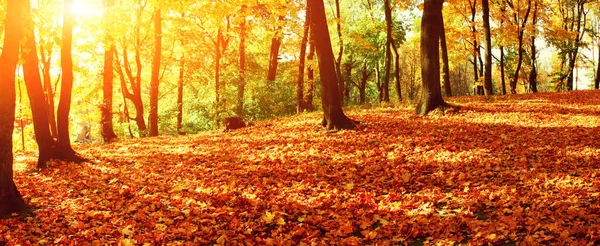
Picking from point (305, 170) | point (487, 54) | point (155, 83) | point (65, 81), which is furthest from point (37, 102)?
point (487, 54)

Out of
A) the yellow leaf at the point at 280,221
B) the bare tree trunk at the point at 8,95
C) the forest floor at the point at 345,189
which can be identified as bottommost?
the yellow leaf at the point at 280,221

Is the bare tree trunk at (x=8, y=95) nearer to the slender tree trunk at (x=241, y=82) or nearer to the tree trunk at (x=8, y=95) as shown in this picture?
the tree trunk at (x=8, y=95)

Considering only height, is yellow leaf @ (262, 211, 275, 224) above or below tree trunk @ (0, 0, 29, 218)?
below

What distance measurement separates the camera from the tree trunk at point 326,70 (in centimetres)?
→ 1279

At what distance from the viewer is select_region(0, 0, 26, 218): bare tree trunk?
21.9ft

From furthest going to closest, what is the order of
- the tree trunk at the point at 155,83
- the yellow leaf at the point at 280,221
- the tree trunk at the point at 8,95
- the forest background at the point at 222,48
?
the tree trunk at the point at 155,83 → the forest background at the point at 222,48 → the tree trunk at the point at 8,95 → the yellow leaf at the point at 280,221

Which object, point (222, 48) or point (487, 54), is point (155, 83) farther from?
point (487, 54)

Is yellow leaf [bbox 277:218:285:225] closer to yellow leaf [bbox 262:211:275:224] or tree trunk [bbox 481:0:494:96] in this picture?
yellow leaf [bbox 262:211:275:224]

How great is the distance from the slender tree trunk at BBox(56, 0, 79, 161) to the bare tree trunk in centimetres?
422

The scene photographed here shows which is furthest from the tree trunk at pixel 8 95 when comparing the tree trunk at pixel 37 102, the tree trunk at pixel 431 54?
the tree trunk at pixel 431 54

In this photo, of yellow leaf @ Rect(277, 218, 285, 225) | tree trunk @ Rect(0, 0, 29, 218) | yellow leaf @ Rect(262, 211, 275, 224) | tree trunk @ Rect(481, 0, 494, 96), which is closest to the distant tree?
tree trunk @ Rect(0, 0, 29, 218)

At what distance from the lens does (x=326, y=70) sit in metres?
12.9

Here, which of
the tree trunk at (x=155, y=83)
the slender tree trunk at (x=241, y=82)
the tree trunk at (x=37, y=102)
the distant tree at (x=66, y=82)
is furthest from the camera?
the slender tree trunk at (x=241, y=82)

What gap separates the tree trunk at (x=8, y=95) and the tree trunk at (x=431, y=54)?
1196cm
